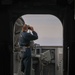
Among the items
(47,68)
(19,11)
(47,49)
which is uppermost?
(19,11)
